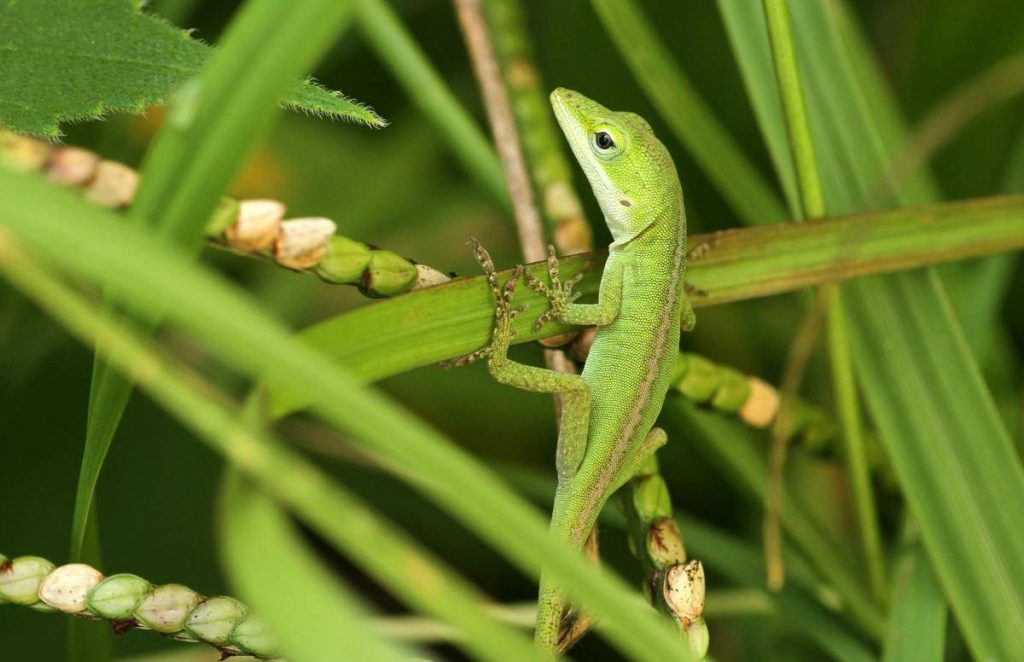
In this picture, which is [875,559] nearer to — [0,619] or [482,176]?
[482,176]

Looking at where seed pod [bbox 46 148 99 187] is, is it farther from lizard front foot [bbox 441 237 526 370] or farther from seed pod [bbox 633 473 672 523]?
seed pod [bbox 633 473 672 523]

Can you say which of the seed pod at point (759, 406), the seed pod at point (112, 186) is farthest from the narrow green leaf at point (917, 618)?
the seed pod at point (112, 186)

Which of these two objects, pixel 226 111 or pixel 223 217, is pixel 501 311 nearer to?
pixel 223 217

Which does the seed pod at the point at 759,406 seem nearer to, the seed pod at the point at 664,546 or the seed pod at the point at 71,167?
the seed pod at the point at 664,546

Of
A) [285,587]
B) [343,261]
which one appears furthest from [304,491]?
[343,261]

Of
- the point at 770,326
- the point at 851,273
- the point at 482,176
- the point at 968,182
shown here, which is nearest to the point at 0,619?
the point at 482,176
